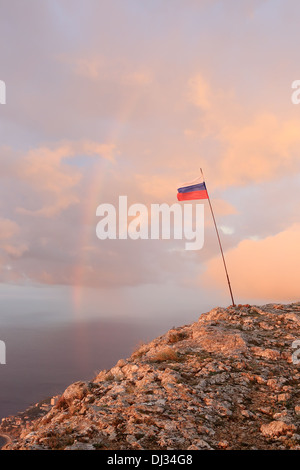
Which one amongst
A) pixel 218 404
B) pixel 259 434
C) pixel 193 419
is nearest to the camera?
pixel 259 434

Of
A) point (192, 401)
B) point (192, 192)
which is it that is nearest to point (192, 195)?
point (192, 192)

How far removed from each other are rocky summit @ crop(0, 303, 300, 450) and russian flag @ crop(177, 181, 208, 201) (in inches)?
465

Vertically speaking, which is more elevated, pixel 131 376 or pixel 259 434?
pixel 131 376

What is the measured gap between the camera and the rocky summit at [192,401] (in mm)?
7559

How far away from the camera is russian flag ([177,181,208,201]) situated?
24.1m

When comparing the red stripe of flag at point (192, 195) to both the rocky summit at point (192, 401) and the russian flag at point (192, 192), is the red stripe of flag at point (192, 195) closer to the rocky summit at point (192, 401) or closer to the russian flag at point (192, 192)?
the russian flag at point (192, 192)

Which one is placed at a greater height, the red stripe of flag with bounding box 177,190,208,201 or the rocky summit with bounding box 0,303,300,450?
the red stripe of flag with bounding box 177,190,208,201

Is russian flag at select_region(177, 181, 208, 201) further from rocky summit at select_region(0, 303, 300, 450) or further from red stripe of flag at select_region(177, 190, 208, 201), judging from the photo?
rocky summit at select_region(0, 303, 300, 450)

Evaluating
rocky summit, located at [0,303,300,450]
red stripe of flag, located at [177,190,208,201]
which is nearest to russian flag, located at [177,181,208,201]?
red stripe of flag, located at [177,190,208,201]

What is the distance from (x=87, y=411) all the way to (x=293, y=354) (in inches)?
374

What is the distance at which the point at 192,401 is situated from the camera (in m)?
9.34
